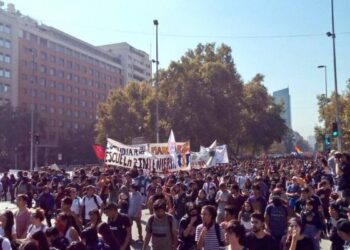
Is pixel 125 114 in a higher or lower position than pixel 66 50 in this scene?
lower

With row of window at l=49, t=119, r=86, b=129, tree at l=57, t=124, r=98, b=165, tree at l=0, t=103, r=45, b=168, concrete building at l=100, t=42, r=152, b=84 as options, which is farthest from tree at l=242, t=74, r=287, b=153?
concrete building at l=100, t=42, r=152, b=84

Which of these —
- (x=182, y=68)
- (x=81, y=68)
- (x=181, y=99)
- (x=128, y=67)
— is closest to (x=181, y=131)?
(x=181, y=99)

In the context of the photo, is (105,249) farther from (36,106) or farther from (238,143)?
(36,106)

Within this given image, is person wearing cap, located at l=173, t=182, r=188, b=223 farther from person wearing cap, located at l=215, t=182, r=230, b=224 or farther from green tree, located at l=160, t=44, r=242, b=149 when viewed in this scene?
green tree, located at l=160, t=44, r=242, b=149

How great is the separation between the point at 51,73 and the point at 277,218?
275ft

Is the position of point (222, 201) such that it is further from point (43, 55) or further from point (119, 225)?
point (43, 55)

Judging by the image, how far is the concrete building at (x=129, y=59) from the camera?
113625 millimetres

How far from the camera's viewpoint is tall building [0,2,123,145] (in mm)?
78812

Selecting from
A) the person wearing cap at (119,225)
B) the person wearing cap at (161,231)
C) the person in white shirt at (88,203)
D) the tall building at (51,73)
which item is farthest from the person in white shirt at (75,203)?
the tall building at (51,73)

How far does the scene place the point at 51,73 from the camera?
88000 mm

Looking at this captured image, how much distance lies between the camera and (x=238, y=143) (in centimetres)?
6450

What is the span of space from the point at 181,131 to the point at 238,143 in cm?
1998

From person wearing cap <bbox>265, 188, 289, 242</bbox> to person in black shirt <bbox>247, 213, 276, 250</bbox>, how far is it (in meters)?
2.38

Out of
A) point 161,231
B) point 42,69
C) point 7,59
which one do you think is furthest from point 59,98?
point 161,231
